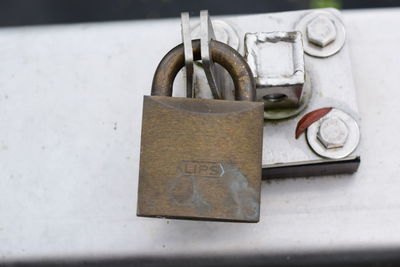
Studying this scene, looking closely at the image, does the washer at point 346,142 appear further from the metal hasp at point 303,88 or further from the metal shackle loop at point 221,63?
the metal shackle loop at point 221,63

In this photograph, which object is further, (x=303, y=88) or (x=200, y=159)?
(x=303, y=88)

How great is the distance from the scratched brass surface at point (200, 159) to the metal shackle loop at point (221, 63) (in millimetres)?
32

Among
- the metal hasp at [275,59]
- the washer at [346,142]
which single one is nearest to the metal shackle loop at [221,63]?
the metal hasp at [275,59]

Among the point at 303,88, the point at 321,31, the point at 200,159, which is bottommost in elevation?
the point at 200,159

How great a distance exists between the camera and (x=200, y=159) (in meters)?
0.74

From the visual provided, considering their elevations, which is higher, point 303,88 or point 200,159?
point 303,88

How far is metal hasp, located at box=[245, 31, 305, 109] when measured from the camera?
2.60ft

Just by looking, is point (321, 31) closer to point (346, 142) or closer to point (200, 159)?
point (346, 142)

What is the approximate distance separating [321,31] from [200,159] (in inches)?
12.8

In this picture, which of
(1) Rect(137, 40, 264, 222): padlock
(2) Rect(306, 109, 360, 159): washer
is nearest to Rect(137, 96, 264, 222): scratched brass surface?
(1) Rect(137, 40, 264, 222): padlock

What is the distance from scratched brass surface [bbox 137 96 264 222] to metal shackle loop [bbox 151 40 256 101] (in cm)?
3

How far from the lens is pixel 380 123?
91 cm

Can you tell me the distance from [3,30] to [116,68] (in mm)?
228

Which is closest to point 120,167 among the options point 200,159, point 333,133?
point 200,159
